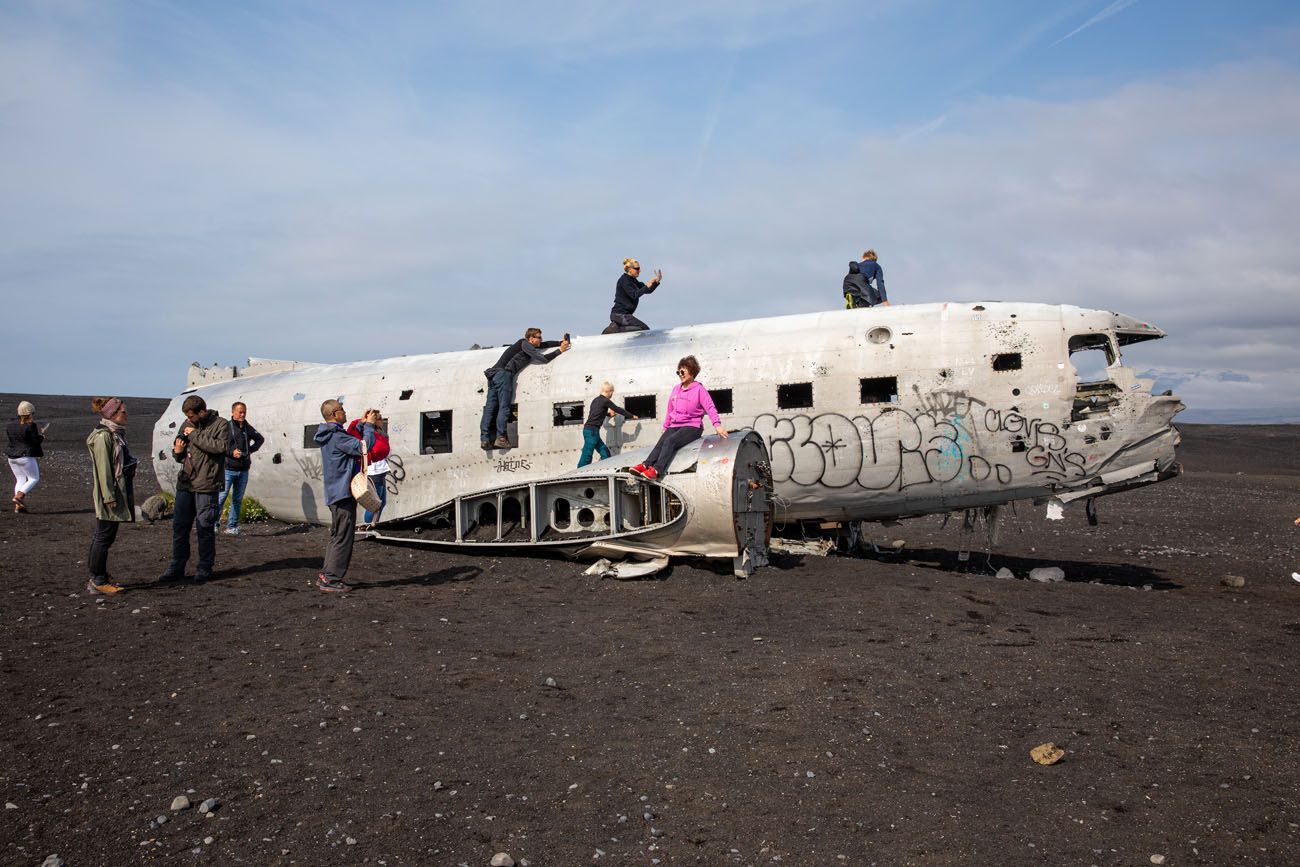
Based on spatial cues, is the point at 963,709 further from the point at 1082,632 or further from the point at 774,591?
the point at 774,591

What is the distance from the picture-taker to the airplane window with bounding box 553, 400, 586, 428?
14953 millimetres

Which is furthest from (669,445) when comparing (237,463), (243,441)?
(243,441)

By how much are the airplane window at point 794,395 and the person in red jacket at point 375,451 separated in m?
5.82

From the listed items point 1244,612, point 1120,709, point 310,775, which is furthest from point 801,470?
point 310,775

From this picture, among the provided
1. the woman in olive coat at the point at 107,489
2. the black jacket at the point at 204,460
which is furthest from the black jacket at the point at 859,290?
the woman in olive coat at the point at 107,489

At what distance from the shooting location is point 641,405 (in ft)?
47.5

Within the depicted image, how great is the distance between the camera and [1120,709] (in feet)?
23.2

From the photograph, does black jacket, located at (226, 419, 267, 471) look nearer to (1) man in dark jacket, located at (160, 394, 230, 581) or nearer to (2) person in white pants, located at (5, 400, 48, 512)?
(1) man in dark jacket, located at (160, 394, 230, 581)

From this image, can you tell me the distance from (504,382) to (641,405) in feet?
8.01

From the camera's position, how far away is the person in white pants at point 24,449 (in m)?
17.8

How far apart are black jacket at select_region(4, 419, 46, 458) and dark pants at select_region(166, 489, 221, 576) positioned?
30.7ft

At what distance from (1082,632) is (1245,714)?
2684 mm

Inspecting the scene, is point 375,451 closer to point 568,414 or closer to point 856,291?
point 568,414

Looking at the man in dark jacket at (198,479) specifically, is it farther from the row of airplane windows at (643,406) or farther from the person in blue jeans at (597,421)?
the person in blue jeans at (597,421)
